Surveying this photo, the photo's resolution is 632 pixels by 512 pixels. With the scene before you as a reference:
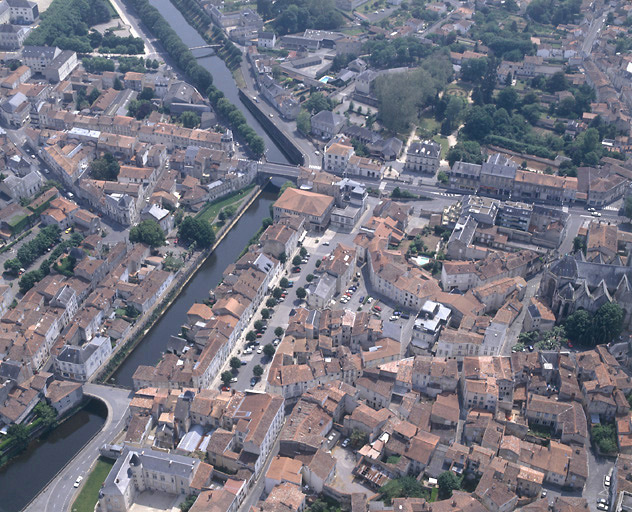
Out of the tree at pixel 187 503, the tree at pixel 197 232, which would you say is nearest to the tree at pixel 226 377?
the tree at pixel 187 503

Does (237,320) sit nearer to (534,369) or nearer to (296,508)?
(296,508)

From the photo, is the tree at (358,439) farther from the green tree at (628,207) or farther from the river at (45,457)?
the green tree at (628,207)

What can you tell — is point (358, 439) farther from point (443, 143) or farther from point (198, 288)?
point (443, 143)

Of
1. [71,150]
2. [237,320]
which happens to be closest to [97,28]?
[71,150]

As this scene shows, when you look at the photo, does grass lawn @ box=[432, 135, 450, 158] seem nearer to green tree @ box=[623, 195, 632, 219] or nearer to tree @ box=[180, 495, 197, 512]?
green tree @ box=[623, 195, 632, 219]

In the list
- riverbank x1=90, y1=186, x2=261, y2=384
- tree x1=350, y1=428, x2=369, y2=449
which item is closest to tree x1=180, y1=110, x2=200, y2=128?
riverbank x1=90, y1=186, x2=261, y2=384

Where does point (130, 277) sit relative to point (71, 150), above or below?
below
